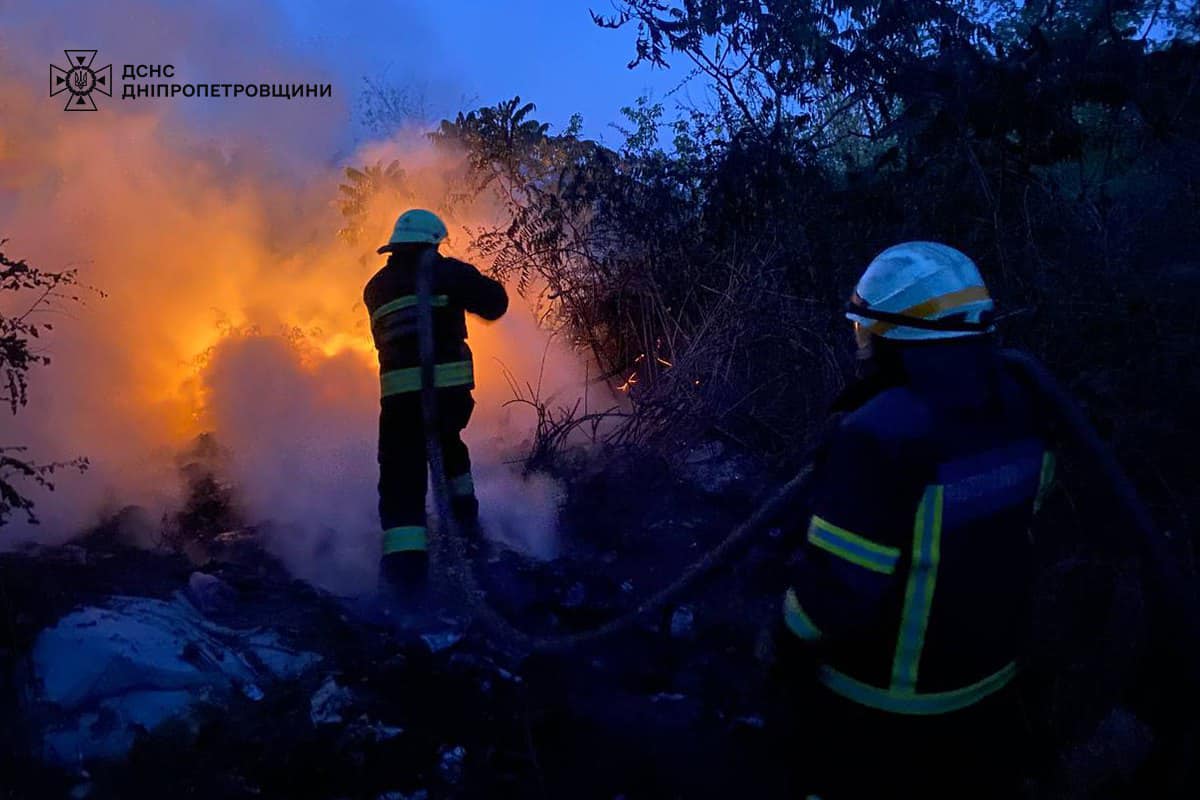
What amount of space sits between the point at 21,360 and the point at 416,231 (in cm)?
208

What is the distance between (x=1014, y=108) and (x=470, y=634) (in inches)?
159

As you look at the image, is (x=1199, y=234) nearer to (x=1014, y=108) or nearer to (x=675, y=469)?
(x=1014, y=108)

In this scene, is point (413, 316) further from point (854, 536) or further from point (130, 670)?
point (854, 536)

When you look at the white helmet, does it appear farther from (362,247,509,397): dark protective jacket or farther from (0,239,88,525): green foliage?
(0,239,88,525): green foliage

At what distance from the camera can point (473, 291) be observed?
190 inches

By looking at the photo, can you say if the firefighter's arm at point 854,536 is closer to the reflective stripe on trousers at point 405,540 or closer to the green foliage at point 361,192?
the reflective stripe on trousers at point 405,540

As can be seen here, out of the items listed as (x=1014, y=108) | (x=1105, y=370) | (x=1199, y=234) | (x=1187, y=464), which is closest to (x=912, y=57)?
(x=1014, y=108)

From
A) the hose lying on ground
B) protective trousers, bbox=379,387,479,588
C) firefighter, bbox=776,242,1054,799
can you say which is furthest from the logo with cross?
firefighter, bbox=776,242,1054,799

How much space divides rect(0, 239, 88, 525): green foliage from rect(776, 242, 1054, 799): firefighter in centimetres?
347

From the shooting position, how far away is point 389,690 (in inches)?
135

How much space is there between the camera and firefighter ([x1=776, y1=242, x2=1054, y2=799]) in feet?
5.26

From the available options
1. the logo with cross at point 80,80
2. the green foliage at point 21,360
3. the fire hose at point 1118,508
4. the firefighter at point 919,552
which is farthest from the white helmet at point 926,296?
the logo with cross at point 80,80

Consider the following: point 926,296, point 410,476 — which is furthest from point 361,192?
point 926,296

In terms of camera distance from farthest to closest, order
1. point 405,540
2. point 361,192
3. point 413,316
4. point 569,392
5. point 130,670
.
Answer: point 361,192, point 569,392, point 413,316, point 405,540, point 130,670
